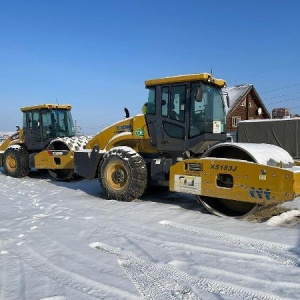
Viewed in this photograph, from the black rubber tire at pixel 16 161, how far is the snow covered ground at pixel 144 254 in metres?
5.62

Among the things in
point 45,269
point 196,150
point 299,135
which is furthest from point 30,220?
point 299,135

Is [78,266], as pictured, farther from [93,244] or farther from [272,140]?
[272,140]

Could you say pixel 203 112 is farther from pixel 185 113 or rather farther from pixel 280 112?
pixel 280 112

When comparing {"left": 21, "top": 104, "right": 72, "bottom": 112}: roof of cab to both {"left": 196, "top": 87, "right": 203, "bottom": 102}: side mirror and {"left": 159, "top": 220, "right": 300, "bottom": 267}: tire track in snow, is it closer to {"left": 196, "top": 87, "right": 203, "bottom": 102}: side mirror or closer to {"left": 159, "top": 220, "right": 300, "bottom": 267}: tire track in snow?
{"left": 196, "top": 87, "right": 203, "bottom": 102}: side mirror

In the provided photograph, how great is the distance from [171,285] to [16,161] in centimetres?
1022

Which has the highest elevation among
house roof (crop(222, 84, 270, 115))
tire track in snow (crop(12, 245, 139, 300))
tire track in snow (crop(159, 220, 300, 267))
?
house roof (crop(222, 84, 270, 115))

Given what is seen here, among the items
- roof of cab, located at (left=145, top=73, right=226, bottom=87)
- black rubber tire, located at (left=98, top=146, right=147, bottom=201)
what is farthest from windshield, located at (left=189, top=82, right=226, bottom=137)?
black rubber tire, located at (left=98, top=146, right=147, bottom=201)

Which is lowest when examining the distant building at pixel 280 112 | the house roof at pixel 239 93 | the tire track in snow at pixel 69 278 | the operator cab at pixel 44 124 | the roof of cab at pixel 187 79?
the tire track in snow at pixel 69 278

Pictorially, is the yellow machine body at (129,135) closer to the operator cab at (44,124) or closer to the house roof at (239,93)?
the operator cab at (44,124)

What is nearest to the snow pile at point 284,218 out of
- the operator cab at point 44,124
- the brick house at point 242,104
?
the operator cab at point 44,124

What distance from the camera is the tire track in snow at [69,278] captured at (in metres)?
3.08

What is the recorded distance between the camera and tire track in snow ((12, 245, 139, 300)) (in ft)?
10.1

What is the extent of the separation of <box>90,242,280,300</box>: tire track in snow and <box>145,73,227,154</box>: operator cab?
3392 mm

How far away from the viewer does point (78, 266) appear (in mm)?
3744
